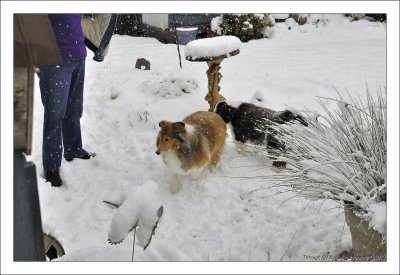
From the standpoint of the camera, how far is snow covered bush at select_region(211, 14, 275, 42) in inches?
93.5

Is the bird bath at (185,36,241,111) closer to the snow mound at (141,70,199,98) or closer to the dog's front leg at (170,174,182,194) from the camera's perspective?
the snow mound at (141,70,199,98)

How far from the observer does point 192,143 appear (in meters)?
2.92

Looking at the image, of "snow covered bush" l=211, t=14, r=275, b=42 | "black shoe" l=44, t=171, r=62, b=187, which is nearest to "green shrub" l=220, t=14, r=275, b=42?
"snow covered bush" l=211, t=14, r=275, b=42

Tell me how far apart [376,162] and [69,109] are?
6.74ft

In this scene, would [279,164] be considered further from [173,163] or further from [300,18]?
[300,18]

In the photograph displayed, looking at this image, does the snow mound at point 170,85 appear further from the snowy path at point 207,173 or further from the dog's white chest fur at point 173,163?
the dog's white chest fur at point 173,163

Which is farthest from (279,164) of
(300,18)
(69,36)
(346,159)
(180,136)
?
(69,36)

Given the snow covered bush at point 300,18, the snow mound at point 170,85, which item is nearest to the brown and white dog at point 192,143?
the snow mound at point 170,85

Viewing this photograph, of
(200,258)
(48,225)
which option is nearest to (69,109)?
(48,225)

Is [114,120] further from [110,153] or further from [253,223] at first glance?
[253,223]

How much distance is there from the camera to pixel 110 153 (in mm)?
2854

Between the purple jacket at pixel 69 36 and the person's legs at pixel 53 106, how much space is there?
9cm

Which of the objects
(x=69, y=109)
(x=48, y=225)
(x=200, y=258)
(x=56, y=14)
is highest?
(x=56, y=14)

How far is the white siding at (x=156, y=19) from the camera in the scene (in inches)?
89.3
